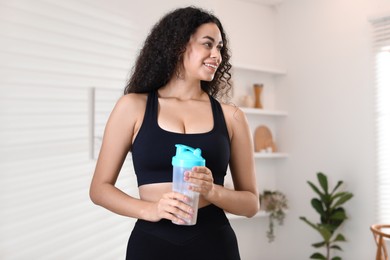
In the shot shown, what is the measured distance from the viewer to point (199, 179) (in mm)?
1104

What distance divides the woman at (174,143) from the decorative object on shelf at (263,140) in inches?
112

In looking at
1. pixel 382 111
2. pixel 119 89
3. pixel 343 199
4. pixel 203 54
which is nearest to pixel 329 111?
pixel 382 111

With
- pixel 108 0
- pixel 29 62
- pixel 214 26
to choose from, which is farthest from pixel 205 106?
pixel 108 0

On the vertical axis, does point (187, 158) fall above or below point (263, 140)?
below

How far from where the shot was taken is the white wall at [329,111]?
3.70m

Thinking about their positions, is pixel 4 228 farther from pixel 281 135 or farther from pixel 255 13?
pixel 255 13

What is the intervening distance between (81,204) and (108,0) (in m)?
1.43

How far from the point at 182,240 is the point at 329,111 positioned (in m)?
3.04

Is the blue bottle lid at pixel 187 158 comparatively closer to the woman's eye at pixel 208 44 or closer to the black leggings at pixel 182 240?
the black leggings at pixel 182 240

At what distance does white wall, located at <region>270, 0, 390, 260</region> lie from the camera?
370 centimetres

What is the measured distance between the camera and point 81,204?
3.05 meters

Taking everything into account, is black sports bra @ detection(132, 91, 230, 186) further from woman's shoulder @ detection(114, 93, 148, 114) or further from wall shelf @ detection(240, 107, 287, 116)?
wall shelf @ detection(240, 107, 287, 116)

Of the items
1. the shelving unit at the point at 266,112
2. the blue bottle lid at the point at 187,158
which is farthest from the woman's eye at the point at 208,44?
the shelving unit at the point at 266,112

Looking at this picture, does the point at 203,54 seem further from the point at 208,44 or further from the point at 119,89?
the point at 119,89
